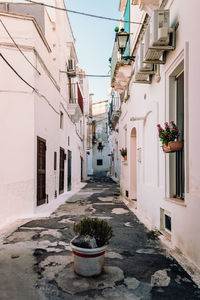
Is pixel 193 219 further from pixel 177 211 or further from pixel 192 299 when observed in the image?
pixel 192 299

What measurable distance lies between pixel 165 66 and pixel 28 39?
4.20 meters

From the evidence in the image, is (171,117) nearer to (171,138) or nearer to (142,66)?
(171,138)

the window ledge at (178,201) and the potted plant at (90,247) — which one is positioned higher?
the window ledge at (178,201)

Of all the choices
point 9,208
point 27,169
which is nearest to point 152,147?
point 27,169

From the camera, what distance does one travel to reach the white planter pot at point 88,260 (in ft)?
9.87

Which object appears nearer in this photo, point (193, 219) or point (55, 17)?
point (193, 219)

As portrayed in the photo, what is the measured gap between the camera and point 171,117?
4676 millimetres

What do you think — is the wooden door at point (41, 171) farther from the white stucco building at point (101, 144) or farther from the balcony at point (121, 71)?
the white stucco building at point (101, 144)

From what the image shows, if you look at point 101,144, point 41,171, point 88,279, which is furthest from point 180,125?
point 101,144

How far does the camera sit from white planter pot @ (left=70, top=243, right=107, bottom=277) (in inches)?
118

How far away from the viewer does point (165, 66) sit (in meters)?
4.86

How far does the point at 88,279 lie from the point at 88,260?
0.73ft

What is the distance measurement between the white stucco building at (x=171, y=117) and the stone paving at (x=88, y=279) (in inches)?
17.6

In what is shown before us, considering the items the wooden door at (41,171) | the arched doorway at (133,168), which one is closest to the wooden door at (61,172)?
the wooden door at (41,171)
